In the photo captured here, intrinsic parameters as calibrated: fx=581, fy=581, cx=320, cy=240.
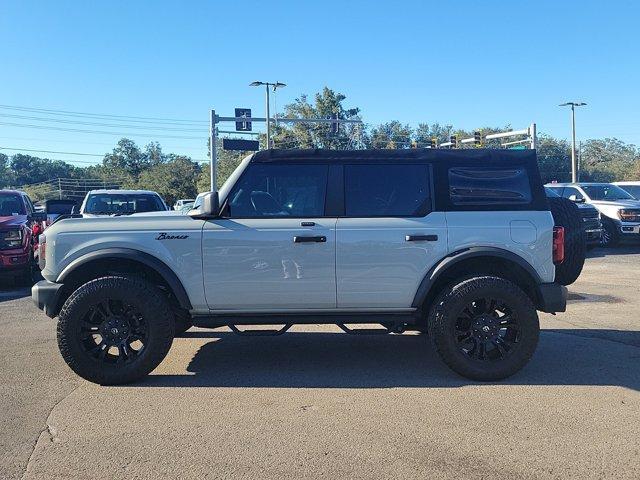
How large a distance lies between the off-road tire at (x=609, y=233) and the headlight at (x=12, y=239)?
47.8ft

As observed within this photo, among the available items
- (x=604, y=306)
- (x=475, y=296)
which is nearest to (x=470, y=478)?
(x=475, y=296)

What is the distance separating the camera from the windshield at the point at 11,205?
11832 millimetres

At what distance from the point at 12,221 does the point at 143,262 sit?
24.0 feet

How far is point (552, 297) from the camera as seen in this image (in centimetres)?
501

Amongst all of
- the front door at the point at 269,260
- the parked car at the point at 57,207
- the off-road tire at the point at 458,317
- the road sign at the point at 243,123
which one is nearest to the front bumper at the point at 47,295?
the front door at the point at 269,260

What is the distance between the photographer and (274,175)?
5.22 meters

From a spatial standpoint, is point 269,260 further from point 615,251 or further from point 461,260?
point 615,251

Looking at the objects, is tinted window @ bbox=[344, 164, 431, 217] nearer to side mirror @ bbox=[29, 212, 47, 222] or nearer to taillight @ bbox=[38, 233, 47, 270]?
taillight @ bbox=[38, 233, 47, 270]

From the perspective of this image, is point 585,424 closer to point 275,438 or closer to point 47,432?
point 275,438

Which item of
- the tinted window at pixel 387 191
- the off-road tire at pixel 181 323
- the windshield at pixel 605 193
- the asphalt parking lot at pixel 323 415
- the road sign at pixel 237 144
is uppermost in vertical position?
the road sign at pixel 237 144

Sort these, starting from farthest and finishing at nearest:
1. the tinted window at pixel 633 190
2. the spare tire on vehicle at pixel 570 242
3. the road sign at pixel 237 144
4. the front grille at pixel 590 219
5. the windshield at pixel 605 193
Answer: the road sign at pixel 237 144
the tinted window at pixel 633 190
the windshield at pixel 605 193
the front grille at pixel 590 219
the spare tire on vehicle at pixel 570 242

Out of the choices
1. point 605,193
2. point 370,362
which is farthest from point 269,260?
point 605,193

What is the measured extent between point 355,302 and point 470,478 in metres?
2.02

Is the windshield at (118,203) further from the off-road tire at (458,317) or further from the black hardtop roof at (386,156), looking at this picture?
the off-road tire at (458,317)
